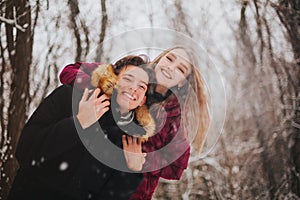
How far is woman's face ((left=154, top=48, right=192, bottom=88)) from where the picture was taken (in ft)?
4.84

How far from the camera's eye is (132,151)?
1.48 m

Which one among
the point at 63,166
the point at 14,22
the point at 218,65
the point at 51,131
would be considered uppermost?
the point at 14,22

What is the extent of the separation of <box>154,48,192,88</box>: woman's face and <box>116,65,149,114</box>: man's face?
0.17 ft

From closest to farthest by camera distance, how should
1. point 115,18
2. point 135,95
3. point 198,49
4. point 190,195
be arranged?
point 135,95
point 198,49
point 115,18
point 190,195

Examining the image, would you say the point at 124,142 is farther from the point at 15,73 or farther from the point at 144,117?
the point at 15,73

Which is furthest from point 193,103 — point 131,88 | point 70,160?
point 70,160

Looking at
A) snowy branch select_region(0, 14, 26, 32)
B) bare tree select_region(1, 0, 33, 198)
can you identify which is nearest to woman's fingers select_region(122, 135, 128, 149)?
bare tree select_region(1, 0, 33, 198)

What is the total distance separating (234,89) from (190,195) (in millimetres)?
512

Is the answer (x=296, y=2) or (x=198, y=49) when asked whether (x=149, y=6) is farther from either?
(x=296, y=2)

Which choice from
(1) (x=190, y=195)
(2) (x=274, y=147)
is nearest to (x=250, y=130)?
(2) (x=274, y=147)

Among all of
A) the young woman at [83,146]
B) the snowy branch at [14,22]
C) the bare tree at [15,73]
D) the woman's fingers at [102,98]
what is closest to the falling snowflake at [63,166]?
the young woman at [83,146]

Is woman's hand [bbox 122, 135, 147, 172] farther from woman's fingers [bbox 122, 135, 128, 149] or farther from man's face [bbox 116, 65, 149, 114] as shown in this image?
man's face [bbox 116, 65, 149, 114]

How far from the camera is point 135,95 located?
1.46 m

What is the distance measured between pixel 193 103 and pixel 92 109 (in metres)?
0.36
